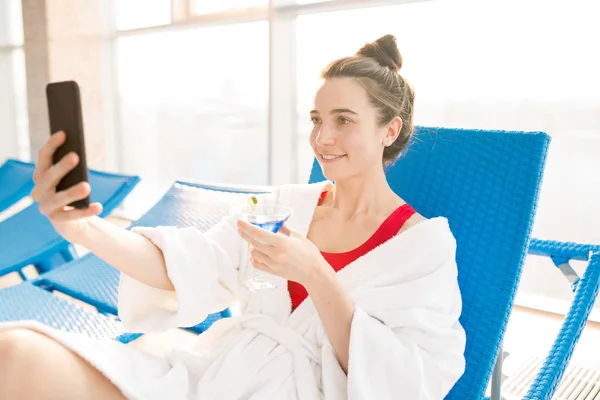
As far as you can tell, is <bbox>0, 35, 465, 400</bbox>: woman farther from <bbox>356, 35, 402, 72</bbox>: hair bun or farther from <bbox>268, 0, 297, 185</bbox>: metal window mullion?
<bbox>268, 0, 297, 185</bbox>: metal window mullion

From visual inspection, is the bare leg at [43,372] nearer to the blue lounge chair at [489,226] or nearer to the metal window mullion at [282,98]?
the blue lounge chair at [489,226]

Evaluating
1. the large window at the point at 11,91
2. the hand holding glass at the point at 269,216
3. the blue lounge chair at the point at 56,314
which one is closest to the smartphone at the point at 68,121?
the hand holding glass at the point at 269,216

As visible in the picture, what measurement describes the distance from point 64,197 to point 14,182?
2.81 meters

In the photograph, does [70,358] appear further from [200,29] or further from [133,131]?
[133,131]

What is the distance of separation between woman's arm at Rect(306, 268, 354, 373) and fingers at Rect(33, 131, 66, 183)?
51cm

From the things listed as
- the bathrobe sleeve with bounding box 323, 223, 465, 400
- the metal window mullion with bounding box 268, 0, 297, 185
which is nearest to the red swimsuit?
the bathrobe sleeve with bounding box 323, 223, 465, 400

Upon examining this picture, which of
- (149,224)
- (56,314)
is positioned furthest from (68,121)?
(149,224)

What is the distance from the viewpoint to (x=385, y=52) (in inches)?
53.8

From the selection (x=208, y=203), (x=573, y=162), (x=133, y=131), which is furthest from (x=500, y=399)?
(x=133, y=131)

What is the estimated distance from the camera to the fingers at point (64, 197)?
926mm

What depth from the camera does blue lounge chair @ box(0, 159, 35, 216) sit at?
3.20 metres

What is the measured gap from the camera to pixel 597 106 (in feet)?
9.46

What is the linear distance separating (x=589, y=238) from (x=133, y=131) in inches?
174

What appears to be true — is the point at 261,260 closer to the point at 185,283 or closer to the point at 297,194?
the point at 185,283
